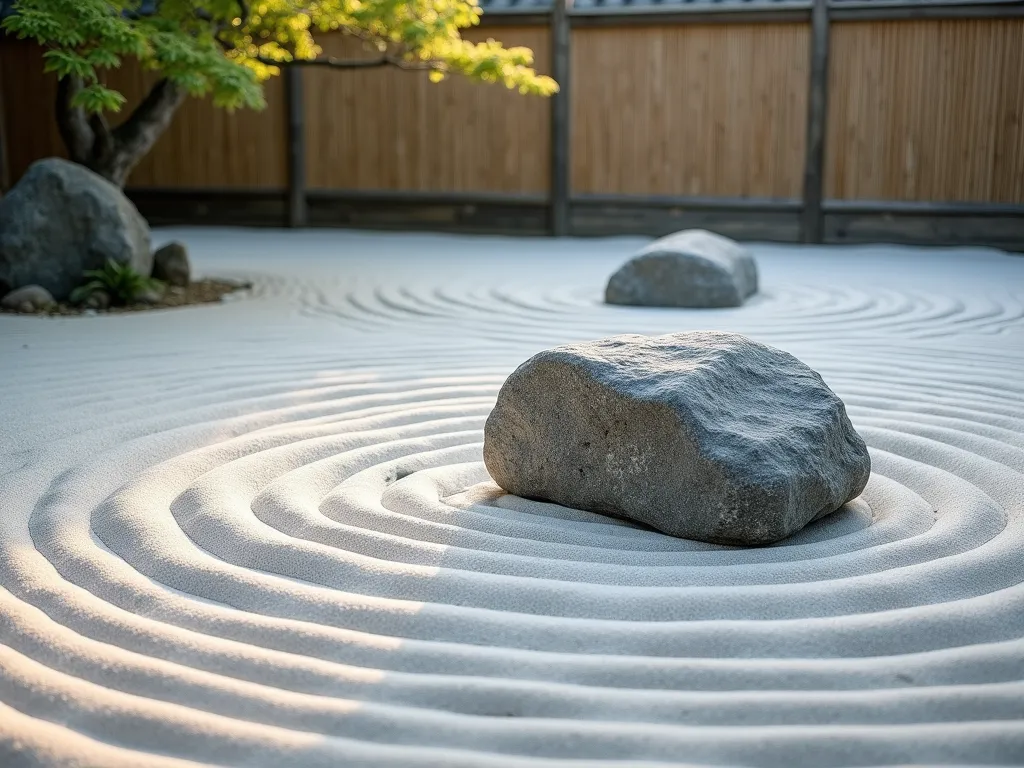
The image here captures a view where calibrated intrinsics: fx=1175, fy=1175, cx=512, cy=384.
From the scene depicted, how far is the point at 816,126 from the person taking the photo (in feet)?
29.7

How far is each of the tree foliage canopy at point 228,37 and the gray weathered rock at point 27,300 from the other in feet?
3.20

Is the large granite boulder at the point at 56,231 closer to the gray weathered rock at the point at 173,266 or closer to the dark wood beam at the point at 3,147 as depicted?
the gray weathered rock at the point at 173,266

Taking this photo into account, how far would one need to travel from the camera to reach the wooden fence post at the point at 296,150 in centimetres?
1041

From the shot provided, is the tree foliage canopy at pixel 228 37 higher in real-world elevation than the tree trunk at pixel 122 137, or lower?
higher

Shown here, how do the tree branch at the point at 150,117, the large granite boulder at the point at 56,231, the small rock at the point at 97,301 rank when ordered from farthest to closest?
the tree branch at the point at 150,117 → the large granite boulder at the point at 56,231 → the small rock at the point at 97,301

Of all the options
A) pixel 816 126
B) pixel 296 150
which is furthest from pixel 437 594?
pixel 296 150

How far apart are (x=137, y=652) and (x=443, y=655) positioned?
1.74 feet

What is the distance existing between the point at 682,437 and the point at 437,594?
0.64 metres

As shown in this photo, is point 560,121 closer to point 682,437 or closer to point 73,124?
point 73,124

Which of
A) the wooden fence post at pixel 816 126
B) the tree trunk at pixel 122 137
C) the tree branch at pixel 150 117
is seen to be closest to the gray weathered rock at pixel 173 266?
the tree trunk at pixel 122 137

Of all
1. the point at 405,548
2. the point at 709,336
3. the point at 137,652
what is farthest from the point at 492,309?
the point at 137,652

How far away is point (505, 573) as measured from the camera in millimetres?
2309

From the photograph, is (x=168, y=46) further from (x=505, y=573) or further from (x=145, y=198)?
(x=145, y=198)

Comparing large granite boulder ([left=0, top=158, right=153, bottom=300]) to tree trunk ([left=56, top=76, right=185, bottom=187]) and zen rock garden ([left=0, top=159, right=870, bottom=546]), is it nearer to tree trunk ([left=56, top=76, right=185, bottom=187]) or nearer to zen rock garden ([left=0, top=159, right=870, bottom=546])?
tree trunk ([left=56, top=76, right=185, bottom=187])
